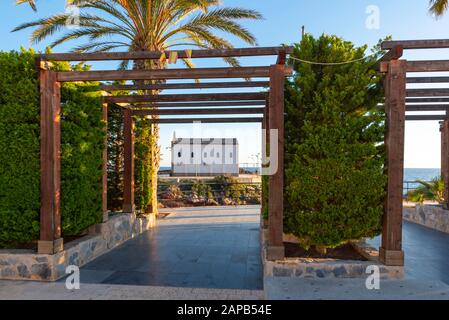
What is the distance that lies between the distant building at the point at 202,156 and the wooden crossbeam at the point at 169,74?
99.3 ft

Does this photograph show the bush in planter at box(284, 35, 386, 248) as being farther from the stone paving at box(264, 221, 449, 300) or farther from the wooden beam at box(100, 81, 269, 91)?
the wooden beam at box(100, 81, 269, 91)

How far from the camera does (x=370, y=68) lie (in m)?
4.89

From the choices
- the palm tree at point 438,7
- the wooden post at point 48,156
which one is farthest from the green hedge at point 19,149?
the palm tree at point 438,7

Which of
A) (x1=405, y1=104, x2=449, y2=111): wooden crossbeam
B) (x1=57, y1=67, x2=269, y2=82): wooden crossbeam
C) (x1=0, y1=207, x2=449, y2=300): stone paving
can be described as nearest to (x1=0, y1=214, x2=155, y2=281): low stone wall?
(x1=0, y1=207, x2=449, y2=300): stone paving

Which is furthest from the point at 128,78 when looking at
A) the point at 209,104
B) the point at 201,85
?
the point at 209,104

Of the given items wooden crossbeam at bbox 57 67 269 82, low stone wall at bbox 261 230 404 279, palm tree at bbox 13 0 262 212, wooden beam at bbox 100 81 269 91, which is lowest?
Answer: low stone wall at bbox 261 230 404 279

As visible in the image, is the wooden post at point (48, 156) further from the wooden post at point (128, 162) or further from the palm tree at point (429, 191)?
the palm tree at point (429, 191)

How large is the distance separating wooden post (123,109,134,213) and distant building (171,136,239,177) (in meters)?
27.0

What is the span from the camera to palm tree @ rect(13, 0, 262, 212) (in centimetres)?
816

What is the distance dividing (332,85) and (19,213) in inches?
199

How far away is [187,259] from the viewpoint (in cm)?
561

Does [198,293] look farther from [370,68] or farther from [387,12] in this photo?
[387,12]

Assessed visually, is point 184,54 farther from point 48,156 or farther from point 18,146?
point 18,146

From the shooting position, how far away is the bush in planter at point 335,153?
14.6ft
